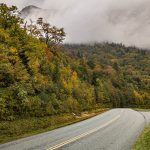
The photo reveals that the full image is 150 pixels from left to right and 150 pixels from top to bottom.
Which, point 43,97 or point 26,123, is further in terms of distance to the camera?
point 43,97

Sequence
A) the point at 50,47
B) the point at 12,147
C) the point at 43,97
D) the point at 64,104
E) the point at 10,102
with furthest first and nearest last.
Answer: the point at 50,47 < the point at 64,104 < the point at 43,97 < the point at 10,102 < the point at 12,147

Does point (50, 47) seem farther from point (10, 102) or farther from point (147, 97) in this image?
point (147, 97)

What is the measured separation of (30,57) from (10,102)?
15113 millimetres

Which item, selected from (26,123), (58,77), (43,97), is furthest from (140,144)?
(58,77)

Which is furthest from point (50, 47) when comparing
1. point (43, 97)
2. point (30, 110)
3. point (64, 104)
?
point (30, 110)

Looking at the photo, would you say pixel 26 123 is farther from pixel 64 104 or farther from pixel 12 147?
pixel 64 104

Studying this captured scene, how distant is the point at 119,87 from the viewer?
171 m

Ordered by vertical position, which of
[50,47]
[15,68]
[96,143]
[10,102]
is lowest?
[96,143]

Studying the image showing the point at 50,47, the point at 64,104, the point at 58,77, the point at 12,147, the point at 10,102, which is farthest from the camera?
the point at 50,47

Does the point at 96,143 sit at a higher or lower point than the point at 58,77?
lower

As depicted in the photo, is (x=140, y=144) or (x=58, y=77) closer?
(x=140, y=144)

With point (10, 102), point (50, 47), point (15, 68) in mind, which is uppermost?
point (50, 47)

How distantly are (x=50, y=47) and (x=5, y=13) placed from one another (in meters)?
24.4

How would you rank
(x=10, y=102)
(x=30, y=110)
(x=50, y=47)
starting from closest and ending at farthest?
(x=10, y=102) < (x=30, y=110) < (x=50, y=47)
